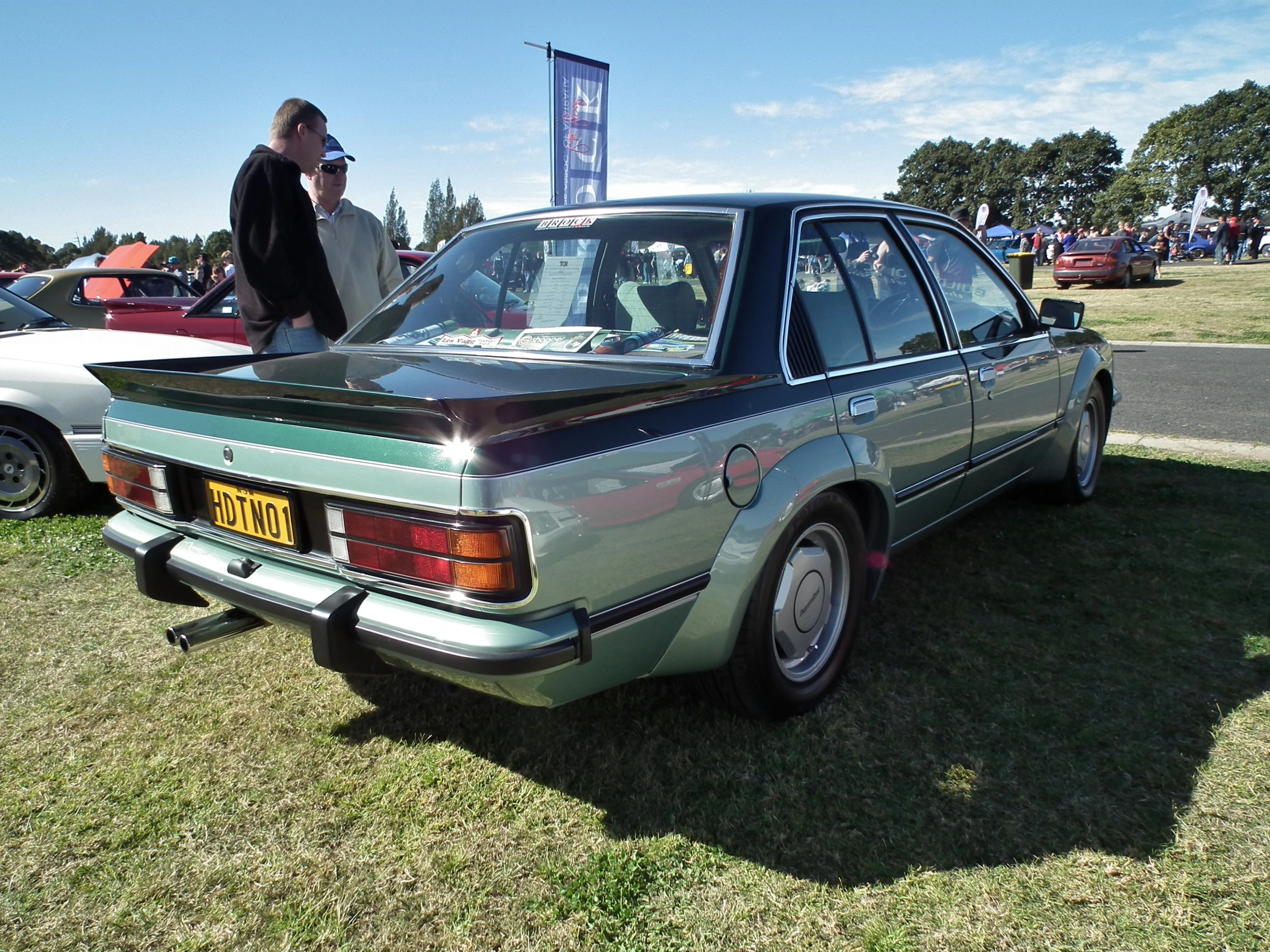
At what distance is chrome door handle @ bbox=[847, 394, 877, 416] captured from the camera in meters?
2.64

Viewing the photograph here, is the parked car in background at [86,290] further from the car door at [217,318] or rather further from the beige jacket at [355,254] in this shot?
the beige jacket at [355,254]

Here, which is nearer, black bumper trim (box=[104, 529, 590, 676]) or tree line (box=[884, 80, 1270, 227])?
black bumper trim (box=[104, 529, 590, 676])

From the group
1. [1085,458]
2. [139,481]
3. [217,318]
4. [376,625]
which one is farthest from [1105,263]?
[376,625]

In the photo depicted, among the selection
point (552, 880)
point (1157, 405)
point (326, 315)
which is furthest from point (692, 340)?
point (1157, 405)

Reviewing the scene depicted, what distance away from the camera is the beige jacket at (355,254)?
4.28 metres

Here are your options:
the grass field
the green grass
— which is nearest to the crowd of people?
the grass field

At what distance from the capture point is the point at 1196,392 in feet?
28.3

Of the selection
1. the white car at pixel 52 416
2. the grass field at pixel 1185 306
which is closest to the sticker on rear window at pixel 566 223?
the white car at pixel 52 416

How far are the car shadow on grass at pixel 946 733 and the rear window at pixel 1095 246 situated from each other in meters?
25.9

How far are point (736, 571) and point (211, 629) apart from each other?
1.49m

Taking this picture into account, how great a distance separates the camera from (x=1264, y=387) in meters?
8.71

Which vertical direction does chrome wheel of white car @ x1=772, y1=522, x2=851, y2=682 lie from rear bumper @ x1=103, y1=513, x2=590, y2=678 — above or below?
below

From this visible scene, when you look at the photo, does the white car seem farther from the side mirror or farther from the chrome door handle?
the side mirror

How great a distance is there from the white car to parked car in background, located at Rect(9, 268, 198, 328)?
667 centimetres
